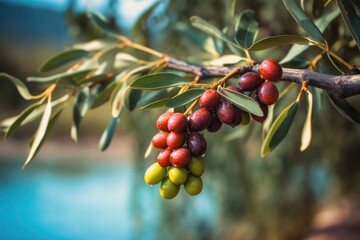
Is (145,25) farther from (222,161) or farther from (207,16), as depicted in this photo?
(222,161)

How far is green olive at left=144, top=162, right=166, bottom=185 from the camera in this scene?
0.40 metres

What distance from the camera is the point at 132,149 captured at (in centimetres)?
186

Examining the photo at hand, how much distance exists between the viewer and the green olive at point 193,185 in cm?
40

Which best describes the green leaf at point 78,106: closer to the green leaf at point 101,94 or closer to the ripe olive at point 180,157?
the green leaf at point 101,94

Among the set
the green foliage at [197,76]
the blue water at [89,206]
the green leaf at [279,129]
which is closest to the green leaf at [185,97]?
the green foliage at [197,76]

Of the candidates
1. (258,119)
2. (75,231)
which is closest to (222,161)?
(258,119)

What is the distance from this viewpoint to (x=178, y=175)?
386mm

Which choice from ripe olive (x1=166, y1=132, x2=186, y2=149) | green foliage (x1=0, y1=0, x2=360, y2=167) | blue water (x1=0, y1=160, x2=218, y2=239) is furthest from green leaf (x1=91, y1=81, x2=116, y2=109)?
blue water (x1=0, y1=160, x2=218, y2=239)

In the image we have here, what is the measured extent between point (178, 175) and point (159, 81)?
0.11 meters

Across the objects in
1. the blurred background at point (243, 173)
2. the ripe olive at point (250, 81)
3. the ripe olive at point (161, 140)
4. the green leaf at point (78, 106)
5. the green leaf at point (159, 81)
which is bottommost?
the ripe olive at point (161, 140)

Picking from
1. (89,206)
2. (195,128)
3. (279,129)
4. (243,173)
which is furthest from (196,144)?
(89,206)

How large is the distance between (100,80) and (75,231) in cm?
401

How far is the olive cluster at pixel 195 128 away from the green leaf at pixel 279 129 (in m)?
0.07

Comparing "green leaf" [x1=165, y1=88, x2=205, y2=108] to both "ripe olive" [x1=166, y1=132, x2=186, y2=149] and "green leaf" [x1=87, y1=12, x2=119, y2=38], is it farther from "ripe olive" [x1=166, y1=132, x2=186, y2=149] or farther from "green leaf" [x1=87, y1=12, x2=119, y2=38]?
"green leaf" [x1=87, y1=12, x2=119, y2=38]
